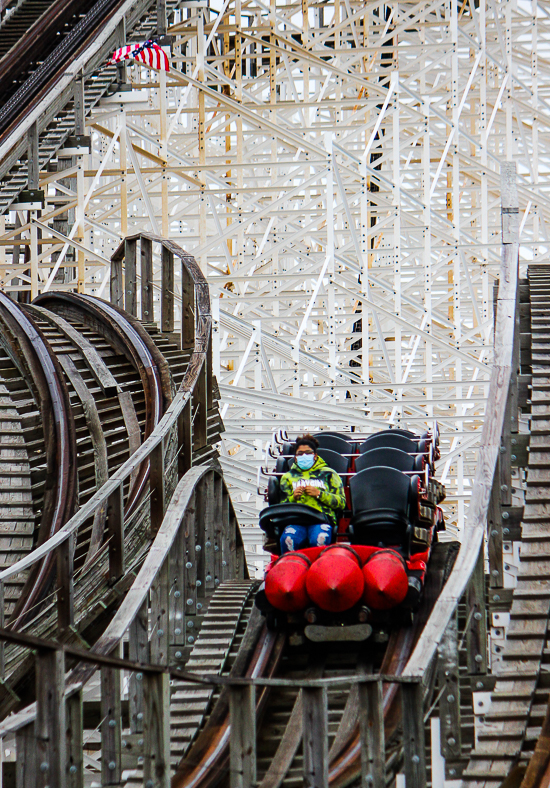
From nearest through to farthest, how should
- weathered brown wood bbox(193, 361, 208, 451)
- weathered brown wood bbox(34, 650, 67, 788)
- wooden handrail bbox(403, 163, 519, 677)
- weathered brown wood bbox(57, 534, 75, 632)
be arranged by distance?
1. weathered brown wood bbox(34, 650, 67, 788)
2. wooden handrail bbox(403, 163, 519, 677)
3. weathered brown wood bbox(57, 534, 75, 632)
4. weathered brown wood bbox(193, 361, 208, 451)

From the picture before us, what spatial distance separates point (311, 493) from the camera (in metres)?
6.64

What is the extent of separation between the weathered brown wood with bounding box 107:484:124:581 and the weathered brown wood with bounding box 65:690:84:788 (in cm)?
198

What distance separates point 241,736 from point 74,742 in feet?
1.86

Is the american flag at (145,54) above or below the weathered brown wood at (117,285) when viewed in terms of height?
above

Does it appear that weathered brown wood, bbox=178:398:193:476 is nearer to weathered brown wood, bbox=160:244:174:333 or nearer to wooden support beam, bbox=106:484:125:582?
wooden support beam, bbox=106:484:125:582

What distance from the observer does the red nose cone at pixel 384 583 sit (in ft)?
19.5

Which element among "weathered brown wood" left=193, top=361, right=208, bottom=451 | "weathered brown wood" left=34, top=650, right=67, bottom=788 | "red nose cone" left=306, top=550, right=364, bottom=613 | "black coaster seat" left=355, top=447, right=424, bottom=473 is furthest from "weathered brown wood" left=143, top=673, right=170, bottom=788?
"weathered brown wood" left=193, top=361, right=208, bottom=451

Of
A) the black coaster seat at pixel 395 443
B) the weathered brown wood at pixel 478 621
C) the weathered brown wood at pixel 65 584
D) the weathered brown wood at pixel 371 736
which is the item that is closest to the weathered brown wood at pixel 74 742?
the weathered brown wood at pixel 371 736

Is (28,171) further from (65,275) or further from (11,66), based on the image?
(65,275)

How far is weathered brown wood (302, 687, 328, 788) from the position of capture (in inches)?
158

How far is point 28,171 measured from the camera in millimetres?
11094

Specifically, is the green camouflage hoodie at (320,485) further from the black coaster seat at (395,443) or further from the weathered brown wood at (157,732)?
the weathered brown wood at (157,732)

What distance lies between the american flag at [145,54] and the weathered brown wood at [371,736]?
32.2 feet

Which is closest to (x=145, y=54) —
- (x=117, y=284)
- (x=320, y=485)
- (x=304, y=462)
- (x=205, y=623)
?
(x=117, y=284)
